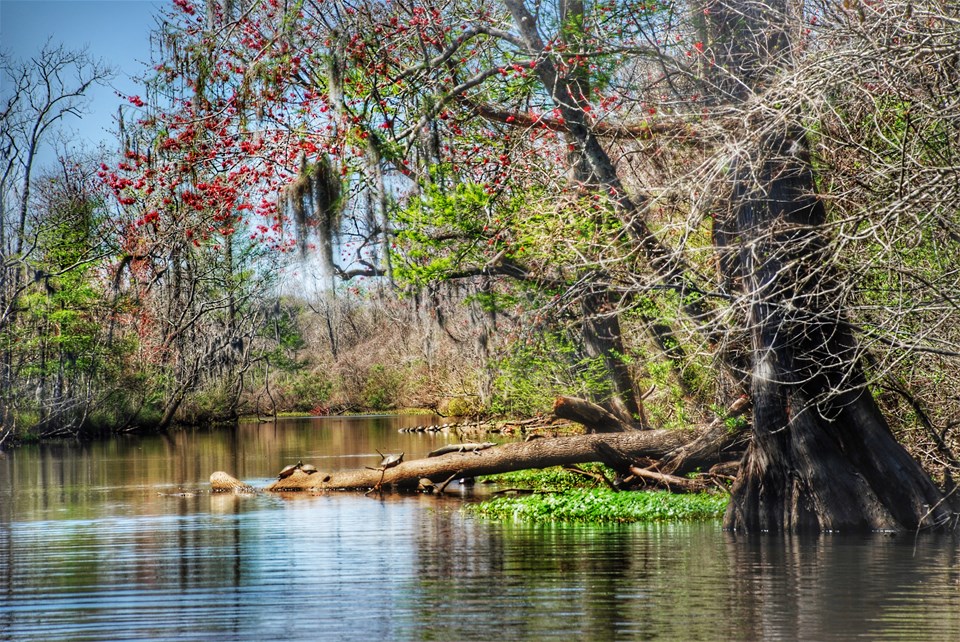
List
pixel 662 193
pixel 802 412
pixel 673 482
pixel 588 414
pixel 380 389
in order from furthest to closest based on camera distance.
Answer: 1. pixel 380 389
2. pixel 588 414
3. pixel 673 482
4. pixel 802 412
5. pixel 662 193

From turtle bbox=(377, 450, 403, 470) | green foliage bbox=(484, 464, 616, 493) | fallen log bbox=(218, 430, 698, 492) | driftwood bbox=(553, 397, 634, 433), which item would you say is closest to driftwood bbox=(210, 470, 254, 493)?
fallen log bbox=(218, 430, 698, 492)

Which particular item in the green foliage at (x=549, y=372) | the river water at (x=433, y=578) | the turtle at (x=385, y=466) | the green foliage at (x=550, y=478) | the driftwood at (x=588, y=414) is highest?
the green foliage at (x=549, y=372)

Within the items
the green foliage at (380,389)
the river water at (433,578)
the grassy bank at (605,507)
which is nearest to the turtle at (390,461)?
the river water at (433,578)

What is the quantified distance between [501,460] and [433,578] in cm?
829

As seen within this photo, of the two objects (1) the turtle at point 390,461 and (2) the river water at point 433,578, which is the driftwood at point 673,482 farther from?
(1) the turtle at point 390,461

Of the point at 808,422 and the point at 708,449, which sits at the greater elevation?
the point at 808,422

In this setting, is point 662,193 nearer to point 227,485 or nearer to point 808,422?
point 808,422

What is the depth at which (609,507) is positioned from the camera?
15836mm

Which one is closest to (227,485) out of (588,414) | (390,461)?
(390,461)

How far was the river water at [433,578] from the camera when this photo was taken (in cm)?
796

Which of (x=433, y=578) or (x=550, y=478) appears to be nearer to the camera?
(x=433, y=578)

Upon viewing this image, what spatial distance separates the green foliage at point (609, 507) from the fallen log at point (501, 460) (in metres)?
1.05

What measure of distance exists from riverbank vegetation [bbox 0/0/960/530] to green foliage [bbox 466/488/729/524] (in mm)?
1337

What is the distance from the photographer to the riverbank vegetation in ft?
32.7
